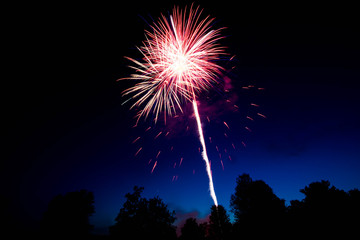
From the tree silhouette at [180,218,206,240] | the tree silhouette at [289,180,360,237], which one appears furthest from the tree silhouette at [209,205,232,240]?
the tree silhouette at [289,180,360,237]

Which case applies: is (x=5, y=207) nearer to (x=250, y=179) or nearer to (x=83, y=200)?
(x=83, y=200)

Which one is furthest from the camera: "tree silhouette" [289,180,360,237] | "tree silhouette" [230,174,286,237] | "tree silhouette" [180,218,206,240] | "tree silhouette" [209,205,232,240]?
"tree silhouette" [180,218,206,240]

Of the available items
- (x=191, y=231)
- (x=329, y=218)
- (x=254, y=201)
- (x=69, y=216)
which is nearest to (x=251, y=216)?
(x=254, y=201)

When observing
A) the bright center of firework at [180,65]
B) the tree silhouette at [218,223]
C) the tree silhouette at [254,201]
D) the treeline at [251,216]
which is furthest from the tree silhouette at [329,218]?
the tree silhouette at [218,223]

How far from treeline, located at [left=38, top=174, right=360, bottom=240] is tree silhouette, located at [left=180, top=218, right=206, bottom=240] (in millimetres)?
17539

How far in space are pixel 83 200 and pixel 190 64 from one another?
25290mm

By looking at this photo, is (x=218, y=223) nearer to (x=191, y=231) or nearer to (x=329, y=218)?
(x=191, y=231)

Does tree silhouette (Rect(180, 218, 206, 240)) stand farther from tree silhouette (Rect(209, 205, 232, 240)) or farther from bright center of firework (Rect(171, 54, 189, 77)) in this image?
bright center of firework (Rect(171, 54, 189, 77))

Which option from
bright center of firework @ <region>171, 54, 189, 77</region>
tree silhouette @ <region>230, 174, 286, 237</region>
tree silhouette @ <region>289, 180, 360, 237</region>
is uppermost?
bright center of firework @ <region>171, 54, 189, 77</region>

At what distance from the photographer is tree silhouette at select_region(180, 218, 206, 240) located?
3728 centimetres

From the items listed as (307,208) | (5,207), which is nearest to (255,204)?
(307,208)

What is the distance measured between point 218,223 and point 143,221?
1807 cm

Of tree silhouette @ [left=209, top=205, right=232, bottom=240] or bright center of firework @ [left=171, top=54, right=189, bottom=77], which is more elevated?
bright center of firework @ [left=171, top=54, right=189, bottom=77]

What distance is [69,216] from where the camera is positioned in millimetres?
21219
